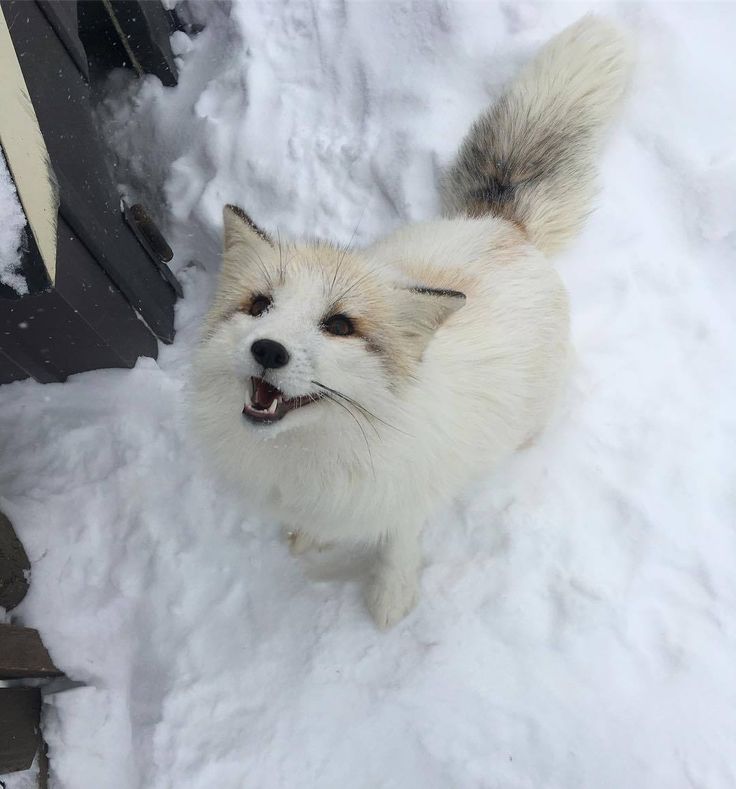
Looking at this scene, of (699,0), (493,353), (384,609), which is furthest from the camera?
(699,0)

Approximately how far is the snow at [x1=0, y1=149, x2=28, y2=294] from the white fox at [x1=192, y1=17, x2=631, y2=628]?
71 centimetres

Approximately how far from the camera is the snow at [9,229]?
5.83ft

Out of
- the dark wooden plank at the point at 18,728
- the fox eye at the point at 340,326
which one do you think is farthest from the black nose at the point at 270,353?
the dark wooden plank at the point at 18,728

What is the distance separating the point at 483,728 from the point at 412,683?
0.29 metres

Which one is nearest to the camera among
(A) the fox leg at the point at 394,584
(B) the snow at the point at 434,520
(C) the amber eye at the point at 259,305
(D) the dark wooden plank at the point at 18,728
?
(C) the amber eye at the point at 259,305

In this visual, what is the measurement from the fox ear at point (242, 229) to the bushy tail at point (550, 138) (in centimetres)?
120

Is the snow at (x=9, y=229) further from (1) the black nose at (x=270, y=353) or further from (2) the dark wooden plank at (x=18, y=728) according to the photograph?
(2) the dark wooden plank at (x=18, y=728)

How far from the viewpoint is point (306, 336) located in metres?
1.36

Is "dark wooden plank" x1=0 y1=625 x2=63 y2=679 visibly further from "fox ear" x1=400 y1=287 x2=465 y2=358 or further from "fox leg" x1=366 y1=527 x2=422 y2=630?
"fox ear" x1=400 y1=287 x2=465 y2=358

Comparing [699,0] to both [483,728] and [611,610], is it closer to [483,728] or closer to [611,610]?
[611,610]

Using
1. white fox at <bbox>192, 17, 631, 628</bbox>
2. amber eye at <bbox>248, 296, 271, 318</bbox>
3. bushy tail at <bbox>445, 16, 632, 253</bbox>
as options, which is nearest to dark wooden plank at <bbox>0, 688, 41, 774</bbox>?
white fox at <bbox>192, 17, 631, 628</bbox>

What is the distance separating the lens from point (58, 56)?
2410 mm

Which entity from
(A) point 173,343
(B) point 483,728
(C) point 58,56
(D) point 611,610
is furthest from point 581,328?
(C) point 58,56

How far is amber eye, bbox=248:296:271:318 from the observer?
1.53 m
